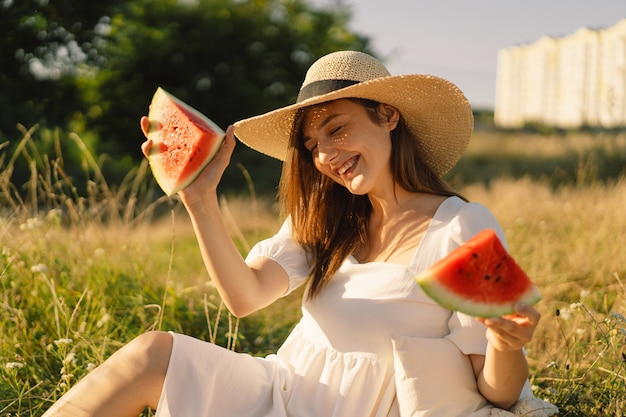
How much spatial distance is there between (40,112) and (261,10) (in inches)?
216

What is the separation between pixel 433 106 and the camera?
9.21ft

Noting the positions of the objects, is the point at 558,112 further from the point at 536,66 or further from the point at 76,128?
the point at 76,128

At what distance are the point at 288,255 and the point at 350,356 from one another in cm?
55

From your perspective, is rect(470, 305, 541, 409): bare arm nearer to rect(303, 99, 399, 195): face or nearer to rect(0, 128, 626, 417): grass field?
rect(0, 128, 626, 417): grass field

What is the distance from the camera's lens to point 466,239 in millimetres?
2410

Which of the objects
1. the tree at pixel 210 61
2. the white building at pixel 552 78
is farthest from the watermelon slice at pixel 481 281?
the white building at pixel 552 78

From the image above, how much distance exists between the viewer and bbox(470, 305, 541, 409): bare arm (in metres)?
1.88

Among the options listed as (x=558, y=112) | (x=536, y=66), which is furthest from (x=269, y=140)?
(x=536, y=66)

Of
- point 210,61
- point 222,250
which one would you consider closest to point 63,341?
point 222,250

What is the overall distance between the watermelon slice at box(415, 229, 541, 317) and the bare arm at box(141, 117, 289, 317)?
79 cm

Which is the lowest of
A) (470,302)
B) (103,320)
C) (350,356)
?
(103,320)

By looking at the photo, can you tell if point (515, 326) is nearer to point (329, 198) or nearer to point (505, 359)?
point (505, 359)

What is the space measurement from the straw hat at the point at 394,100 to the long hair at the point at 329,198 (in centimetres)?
8

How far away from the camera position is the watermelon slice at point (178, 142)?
2.41 m
